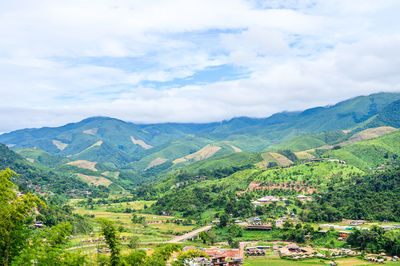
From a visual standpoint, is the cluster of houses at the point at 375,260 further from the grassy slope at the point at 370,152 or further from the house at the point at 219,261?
the grassy slope at the point at 370,152

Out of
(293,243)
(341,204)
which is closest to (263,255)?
(293,243)

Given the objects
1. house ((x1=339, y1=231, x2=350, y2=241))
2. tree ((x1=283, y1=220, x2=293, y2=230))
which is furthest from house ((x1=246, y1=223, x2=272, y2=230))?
house ((x1=339, y1=231, x2=350, y2=241))

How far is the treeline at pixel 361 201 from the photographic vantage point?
9181 centimetres

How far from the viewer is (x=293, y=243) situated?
7781 cm

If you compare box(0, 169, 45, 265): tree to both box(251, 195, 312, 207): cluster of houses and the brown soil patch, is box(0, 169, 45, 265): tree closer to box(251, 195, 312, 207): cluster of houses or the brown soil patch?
box(251, 195, 312, 207): cluster of houses

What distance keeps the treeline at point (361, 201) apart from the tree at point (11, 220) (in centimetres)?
8075

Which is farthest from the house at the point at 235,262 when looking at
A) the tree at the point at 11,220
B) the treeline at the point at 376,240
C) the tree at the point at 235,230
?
the tree at the point at 11,220

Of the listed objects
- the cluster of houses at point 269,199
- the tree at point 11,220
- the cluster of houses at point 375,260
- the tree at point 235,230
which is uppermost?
the tree at point 11,220

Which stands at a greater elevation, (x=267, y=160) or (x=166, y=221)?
(x=267, y=160)

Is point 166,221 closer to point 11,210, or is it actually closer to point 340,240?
point 340,240

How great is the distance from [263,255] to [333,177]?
70298 millimetres

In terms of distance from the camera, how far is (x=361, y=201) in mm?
98750

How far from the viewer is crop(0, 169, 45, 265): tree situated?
81.8ft

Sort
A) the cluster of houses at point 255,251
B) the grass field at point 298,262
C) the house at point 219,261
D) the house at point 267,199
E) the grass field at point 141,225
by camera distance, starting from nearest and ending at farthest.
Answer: the house at point 219,261 < the grass field at point 298,262 < the cluster of houses at point 255,251 < the grass field at point 141,225 < the house at point 267,199
